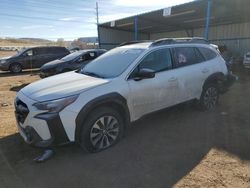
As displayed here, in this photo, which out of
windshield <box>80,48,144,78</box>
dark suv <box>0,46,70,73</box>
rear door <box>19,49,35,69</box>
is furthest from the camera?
rear door <box>19,49,35,69</box>

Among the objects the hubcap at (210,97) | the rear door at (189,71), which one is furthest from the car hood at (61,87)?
the hubcap at (210,97)

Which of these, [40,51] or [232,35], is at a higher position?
[232,35]

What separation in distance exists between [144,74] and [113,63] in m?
0.78

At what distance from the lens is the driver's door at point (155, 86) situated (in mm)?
4500

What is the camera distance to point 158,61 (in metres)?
5.03

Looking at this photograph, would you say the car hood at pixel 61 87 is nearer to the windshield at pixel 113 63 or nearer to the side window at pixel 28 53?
the windshield at pixel 113 63

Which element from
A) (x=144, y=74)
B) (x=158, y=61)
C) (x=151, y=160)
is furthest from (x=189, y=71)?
(x=151, y=160)

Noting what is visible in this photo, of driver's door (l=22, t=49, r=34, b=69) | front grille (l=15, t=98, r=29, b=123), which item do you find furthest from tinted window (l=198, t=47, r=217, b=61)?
driver's door (l=22, t=49, r=34, b=69)

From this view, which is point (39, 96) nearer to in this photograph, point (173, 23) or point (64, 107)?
point (64, 107)

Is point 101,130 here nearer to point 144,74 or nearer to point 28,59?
point 144,74

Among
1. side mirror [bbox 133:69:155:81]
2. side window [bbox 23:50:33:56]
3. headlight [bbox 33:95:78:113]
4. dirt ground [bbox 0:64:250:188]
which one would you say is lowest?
dirt ground [bbox 0:64:250:188]

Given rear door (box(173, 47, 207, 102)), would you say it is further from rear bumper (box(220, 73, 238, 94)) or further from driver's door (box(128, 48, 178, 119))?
rear bumper (box(220, 73, 238, 94))

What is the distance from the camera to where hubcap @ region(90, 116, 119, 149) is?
13.5 ft

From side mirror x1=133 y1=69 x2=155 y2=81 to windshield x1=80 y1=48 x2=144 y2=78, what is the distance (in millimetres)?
262
